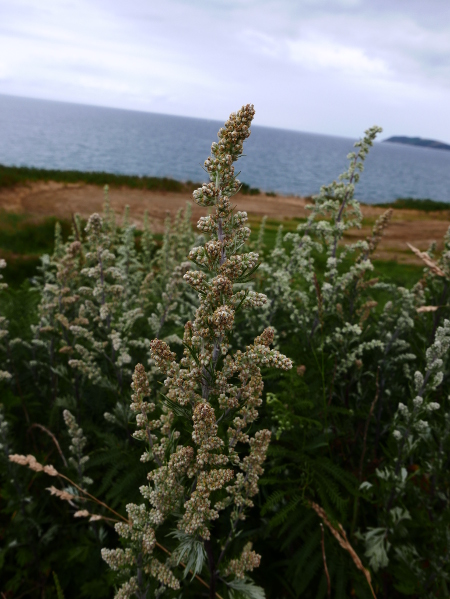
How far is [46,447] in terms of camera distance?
16.9 feet

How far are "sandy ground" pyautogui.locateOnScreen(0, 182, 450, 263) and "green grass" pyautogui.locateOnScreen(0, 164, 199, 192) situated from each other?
1301 millimetres

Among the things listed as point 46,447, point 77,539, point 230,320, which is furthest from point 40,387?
point 230,320

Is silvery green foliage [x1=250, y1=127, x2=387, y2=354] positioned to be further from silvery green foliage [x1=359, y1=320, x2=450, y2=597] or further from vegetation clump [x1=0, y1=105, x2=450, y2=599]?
silvery green foliage [x1=359, y1=320, x2=450, y2=597]

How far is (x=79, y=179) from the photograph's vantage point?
4656 centimetres

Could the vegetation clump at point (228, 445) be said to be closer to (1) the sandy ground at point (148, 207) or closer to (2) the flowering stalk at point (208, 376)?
(2) the flowering stalk at point (208, 376)

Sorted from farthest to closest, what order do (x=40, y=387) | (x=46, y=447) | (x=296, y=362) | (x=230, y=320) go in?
(x=40, y=387) < (x=46, y=447) < (x=296, y=362) < (x=230, y=320)

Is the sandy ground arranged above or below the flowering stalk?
below

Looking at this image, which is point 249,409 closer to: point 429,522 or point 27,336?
point 429,522

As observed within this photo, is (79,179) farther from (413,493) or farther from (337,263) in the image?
(413,493)

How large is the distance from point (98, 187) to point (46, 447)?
44557 mm

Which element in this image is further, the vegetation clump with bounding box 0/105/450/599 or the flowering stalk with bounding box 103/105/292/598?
the vegetation clump with bounding box 0/105/450/599

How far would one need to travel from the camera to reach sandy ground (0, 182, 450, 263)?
2828 cm

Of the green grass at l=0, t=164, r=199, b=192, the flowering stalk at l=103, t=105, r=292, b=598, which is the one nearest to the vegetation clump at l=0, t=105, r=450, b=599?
the flowering stalk at l=103, t=105, r=292, b=598

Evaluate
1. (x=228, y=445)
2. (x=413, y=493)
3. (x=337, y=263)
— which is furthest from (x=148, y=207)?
(x=228, y=445)
